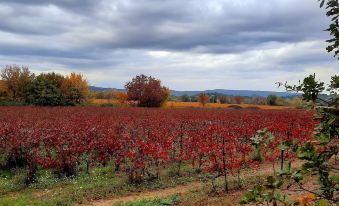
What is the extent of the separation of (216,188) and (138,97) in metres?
56.6

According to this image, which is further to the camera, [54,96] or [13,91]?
[13,91]

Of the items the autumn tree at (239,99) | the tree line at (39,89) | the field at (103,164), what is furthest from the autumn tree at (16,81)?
the autumn tree at (239,99)

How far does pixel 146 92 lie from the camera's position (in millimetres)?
68125

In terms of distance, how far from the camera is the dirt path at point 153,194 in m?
12.2

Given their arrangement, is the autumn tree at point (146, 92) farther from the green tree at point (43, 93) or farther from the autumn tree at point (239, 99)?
the autumn tree at point (239, 99)

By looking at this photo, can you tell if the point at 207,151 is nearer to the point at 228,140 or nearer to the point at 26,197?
the point at 228,140

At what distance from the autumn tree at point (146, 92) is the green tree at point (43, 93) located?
13.6m

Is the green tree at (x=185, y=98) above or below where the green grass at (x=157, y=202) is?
above

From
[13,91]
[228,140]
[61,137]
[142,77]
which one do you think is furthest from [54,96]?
[228,140]

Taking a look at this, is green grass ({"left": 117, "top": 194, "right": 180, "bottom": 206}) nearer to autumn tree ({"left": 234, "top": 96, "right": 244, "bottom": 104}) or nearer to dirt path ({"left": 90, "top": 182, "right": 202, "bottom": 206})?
dirt path ({"left": 90, "top": 182, "right": 202, "bottom": 206})

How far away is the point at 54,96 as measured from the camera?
193 feet

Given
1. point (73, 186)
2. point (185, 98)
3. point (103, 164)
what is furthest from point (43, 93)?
point (185, 98)

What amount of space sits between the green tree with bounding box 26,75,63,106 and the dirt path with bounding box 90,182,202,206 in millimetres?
48016

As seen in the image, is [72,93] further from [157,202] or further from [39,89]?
[157,202]
